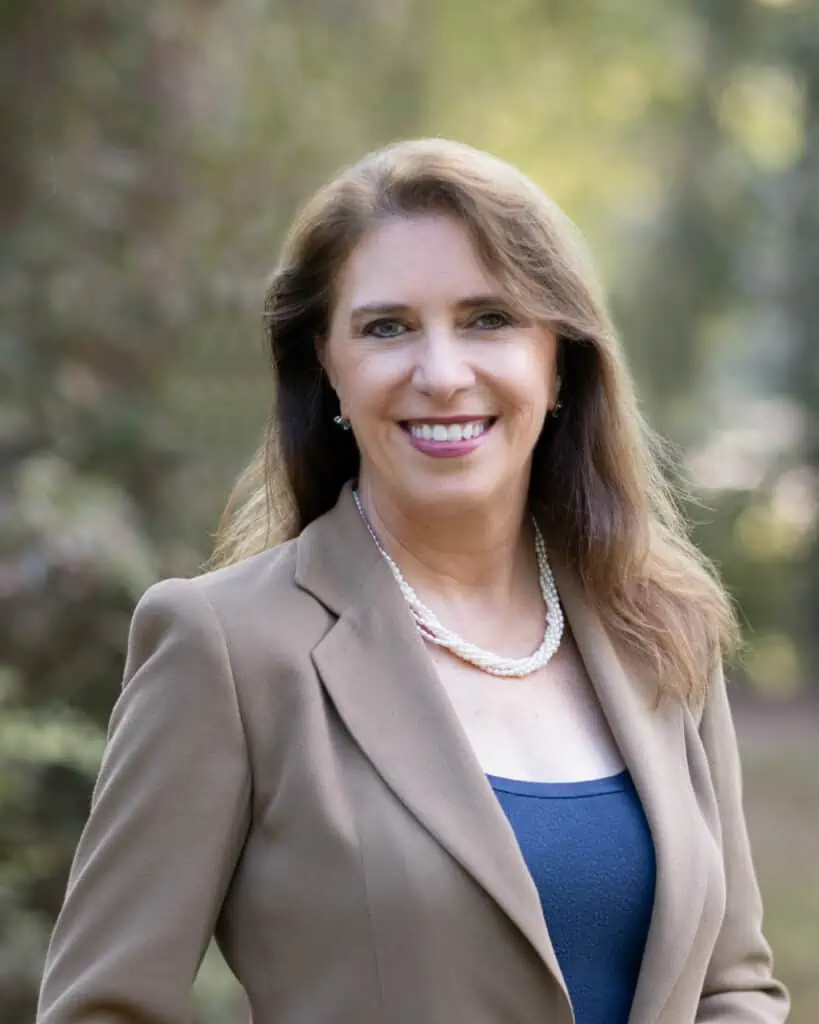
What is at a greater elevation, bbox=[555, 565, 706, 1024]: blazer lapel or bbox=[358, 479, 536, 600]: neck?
bbox=[358, 479, 536, 600]: neck

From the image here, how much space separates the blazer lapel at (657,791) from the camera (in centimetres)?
238

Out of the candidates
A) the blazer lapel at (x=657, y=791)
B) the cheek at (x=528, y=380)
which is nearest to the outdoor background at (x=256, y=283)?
the blazer lapel at (x=657, y=791)

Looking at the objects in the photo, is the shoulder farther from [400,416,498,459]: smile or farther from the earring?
the earring

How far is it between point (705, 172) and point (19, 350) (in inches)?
355

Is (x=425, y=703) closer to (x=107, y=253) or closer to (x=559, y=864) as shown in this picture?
(x=559, y=864)

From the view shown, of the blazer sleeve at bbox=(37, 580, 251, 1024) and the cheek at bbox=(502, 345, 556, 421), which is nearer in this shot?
the blazer sleeve at bbox=(37, 580, 251, 1024)

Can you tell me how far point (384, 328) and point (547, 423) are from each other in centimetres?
48

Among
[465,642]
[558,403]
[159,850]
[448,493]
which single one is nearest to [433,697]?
[465,642]

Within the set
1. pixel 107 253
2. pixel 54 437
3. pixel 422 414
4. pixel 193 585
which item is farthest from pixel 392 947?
pixel 107 253

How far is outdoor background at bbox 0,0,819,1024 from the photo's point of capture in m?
5.32

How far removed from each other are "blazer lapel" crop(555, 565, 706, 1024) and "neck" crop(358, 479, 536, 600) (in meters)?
0.15

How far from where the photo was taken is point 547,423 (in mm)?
2875

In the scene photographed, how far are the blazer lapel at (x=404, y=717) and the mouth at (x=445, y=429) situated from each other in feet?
0.68

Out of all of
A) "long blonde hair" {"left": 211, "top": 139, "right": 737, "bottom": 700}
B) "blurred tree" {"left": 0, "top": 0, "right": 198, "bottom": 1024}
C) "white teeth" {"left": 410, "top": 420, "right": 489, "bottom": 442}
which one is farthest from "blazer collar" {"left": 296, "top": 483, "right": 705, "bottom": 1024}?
"blurred tree" {"left": 0, "top": 0, "right": 198, "bottom": 1024}
